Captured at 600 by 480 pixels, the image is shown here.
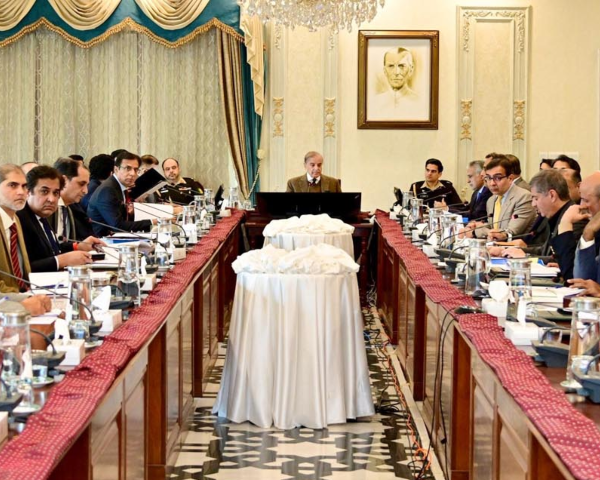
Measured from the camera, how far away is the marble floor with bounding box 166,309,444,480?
5.18 meters

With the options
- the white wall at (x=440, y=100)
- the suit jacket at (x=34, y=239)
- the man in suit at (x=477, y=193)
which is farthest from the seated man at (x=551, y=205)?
the white wall at (x=440, y=100)

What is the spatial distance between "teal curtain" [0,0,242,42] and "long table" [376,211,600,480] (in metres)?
5.79

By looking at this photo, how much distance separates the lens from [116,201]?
8859 mm

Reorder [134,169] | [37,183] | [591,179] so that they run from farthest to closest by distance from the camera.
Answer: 1. [134,169]
2. [37,183]
3. [591,179]

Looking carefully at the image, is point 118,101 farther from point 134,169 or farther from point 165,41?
point 134,169

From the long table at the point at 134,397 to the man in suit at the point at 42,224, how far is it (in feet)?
2.10

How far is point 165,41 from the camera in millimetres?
12469

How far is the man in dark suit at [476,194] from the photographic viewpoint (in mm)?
10649

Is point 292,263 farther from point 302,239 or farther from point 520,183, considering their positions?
point 520,183

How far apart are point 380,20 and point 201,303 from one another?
22.8 ft

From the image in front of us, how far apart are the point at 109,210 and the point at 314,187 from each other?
3.50 m

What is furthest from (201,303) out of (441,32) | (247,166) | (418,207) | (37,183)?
(441,32)

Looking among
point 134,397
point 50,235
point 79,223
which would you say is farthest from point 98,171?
point 134,397

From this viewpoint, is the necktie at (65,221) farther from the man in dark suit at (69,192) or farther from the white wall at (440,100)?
the white wall at (440,100)
